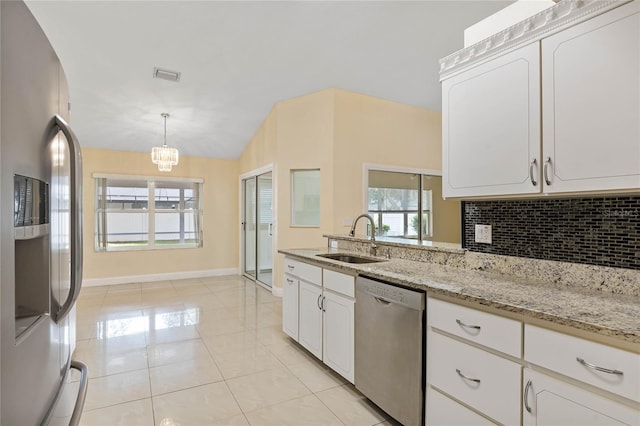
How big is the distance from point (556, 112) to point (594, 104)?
15 cm

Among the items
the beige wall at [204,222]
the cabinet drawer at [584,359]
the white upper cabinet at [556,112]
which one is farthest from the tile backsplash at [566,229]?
the beige wall at [204,222]

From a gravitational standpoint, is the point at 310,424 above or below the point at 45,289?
below

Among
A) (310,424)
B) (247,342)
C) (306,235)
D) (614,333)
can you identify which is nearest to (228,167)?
(306,235)

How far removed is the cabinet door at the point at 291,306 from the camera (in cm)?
314

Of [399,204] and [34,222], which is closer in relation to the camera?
[34,222]

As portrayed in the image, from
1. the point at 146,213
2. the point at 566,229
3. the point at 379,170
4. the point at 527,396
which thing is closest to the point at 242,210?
the point at 146,213

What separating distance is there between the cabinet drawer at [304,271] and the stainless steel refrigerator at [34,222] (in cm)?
187

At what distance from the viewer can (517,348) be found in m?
1.40

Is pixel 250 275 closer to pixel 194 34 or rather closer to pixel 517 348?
pixel 194 34

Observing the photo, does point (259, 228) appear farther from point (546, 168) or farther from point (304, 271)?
point (546, 168)

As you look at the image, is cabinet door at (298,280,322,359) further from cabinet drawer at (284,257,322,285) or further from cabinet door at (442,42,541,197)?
cabinet door at (442,42,541,197)

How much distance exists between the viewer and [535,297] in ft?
4.92

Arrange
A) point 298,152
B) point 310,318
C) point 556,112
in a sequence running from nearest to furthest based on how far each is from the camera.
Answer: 1. point 556,112
2. point 310,318
3. point 298,152

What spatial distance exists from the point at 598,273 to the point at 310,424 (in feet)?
5.93
